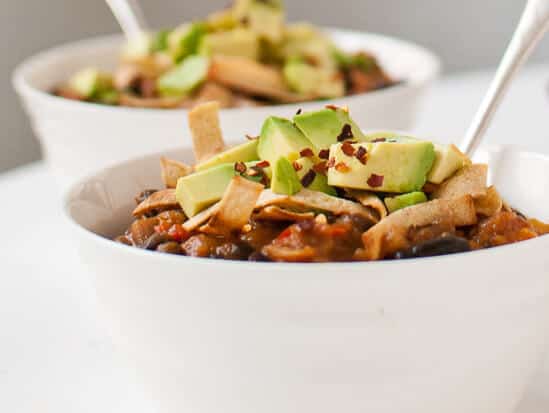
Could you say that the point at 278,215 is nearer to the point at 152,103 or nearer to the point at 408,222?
the point at 408,222

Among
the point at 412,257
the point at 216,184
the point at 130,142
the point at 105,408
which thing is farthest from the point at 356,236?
the point at 130,142

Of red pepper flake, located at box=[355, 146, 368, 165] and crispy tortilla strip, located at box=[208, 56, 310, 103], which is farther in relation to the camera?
crispy tortilla strip, located at box=[208, 56, 310, 103]

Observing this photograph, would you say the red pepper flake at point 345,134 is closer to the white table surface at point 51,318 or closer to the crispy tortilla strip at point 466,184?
the crispy tortilla strip at point 466,184

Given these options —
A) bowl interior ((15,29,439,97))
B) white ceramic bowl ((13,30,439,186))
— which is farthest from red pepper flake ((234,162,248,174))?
bowl interior ((15,29,439,97))

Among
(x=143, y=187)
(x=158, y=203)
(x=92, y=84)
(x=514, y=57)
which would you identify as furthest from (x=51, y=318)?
(x=514, y=57)

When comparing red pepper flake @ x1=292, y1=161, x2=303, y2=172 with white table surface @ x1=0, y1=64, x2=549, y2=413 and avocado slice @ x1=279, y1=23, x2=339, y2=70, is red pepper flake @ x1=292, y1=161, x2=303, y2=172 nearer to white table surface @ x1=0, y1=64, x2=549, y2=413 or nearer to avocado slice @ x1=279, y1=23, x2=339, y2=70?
white table surface @ x1=0, y1=64, x2=549, y2=413

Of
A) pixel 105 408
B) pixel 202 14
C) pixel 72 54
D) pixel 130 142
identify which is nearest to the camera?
pixel 105 408

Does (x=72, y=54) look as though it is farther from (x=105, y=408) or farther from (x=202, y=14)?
(x=202, y=14)
